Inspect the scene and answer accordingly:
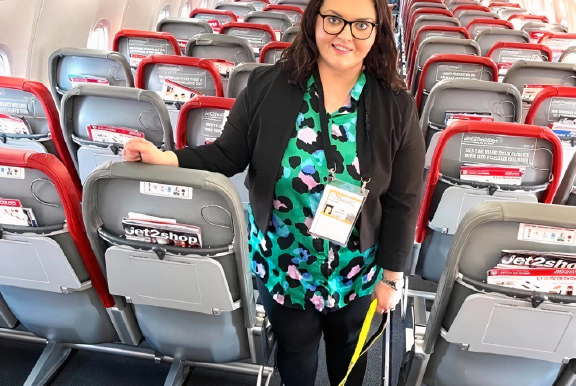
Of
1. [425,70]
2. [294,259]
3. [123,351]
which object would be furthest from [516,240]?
Answer: [425,70]

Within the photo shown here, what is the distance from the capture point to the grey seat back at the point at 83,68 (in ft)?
10.5

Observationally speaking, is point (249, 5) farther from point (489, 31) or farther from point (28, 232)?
point (28, 232)

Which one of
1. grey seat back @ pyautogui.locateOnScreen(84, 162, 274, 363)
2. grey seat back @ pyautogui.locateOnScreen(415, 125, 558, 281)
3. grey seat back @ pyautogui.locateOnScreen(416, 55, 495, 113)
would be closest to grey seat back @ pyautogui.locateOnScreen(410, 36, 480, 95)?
grey seat back @ pyautogui.locateOnScreen(416, 55, 495, 113)

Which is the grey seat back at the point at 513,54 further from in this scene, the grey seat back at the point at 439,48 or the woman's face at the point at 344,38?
the woman's face at the point at 344,38

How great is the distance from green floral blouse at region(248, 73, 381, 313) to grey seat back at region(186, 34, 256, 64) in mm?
2700

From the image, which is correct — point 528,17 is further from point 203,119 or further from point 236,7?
point 203,119

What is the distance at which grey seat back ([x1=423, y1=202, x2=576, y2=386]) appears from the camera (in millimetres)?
1131

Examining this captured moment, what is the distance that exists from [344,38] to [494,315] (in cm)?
94

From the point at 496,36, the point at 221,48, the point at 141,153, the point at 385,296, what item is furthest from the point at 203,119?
the point at 496,36

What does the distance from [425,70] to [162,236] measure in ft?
10.2

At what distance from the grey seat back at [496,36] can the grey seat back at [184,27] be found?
10.7 feet

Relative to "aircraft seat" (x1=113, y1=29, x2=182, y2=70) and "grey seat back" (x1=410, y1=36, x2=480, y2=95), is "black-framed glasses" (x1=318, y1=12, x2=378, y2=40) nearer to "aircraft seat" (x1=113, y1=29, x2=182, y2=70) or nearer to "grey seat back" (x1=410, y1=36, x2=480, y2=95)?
"aircraft seat" (x1=113, y1=29, x2=182, y2=70)

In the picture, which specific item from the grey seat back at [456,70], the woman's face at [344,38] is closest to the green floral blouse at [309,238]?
the woman's face at [344,38]

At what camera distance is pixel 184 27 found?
4.92 m
